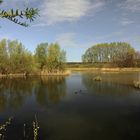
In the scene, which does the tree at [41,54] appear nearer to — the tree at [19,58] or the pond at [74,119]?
the tree at [19,58]

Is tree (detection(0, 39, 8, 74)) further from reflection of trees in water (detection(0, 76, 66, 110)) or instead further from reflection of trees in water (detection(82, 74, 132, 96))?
reflection of trees in water (detection(82, 74, 132, 96))

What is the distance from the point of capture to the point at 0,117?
53.8 ft

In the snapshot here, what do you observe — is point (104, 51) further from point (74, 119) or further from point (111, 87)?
point (74, 119)

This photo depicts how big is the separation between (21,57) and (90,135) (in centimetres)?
5559

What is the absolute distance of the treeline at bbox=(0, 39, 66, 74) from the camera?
63.6 meters

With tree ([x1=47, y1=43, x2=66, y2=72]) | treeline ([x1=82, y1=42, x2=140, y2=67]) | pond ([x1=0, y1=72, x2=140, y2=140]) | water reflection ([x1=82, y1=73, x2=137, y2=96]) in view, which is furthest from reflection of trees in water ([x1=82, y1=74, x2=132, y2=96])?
treeline ([x1=82, y1=42, x2=140, y2=67])

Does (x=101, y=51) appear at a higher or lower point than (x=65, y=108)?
higher

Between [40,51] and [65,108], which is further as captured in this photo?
[40,51]

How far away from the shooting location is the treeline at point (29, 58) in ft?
209

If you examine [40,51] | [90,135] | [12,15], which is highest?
[40,51]

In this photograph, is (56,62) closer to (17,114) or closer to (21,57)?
(21,57)

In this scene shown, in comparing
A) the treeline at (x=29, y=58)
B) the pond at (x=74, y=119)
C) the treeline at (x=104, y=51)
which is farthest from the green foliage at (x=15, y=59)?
the treeline at (x=104, y=51)

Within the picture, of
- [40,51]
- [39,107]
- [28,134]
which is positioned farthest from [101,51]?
[28,134]

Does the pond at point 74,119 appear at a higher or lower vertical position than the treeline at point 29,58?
lower
